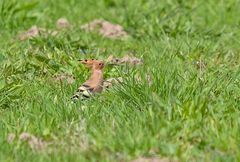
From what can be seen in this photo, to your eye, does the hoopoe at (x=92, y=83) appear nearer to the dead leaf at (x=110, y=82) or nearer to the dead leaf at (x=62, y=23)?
the dead leaf at (x=110, y=82)

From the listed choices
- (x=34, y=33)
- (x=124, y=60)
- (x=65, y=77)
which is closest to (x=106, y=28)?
(x=34, y=33)

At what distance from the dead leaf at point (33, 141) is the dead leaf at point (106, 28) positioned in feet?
11.9

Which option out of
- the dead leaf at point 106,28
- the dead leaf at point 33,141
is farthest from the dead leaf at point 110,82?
the dead leaf at point 106,28

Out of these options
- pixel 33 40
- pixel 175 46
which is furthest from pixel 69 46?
pixel 175 46

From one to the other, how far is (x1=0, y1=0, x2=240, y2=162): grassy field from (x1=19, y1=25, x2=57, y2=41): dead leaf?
0.44ft

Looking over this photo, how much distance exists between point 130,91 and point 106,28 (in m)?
3.22

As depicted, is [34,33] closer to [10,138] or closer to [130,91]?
[130,91]

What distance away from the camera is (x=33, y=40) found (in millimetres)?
7973

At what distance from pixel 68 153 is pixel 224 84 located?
172 centimetres

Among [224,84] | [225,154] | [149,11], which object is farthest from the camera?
→ [149,11]

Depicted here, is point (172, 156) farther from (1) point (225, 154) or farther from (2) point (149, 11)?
(2) point (149, 11)

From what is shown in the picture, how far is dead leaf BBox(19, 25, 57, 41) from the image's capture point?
8.16 meters

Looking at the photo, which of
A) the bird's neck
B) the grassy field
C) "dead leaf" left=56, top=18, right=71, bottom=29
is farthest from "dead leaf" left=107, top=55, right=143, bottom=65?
"dead leaf" left=56, top=18, right=71, bottom=29

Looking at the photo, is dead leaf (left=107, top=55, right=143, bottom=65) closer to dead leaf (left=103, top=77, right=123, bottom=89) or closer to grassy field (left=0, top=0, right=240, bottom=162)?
grassy field (left=0, top=0, right=240, bottom=162)
